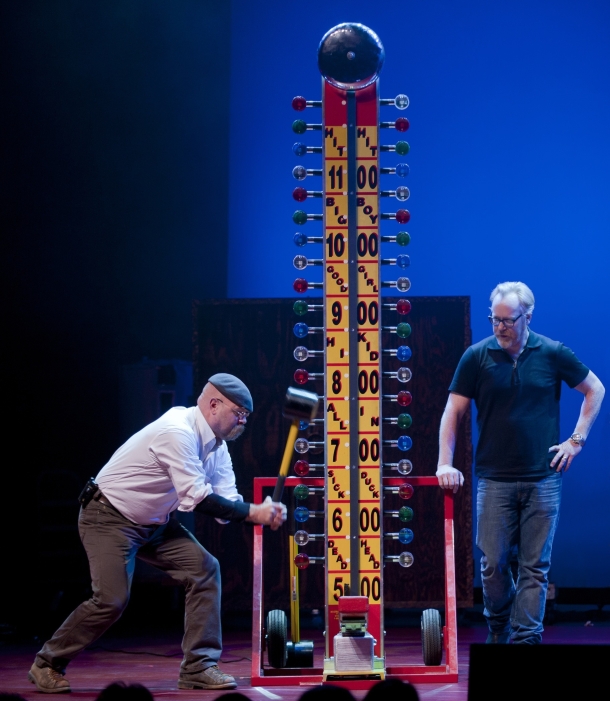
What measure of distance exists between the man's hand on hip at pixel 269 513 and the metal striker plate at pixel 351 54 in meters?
1.65

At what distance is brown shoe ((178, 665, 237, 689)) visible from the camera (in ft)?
13.2

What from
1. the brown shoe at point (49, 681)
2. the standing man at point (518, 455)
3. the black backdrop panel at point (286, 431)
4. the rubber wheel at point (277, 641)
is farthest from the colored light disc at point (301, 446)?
the black backdrop panel at point (286, 431)

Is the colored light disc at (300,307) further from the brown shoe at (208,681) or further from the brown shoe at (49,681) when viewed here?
the brown shoe at (49,681)

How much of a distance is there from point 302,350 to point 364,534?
2.54 ft

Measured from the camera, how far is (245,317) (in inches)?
233

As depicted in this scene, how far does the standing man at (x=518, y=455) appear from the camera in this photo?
13.4 ft

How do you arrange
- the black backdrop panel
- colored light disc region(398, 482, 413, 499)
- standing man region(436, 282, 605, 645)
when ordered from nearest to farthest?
colored light disc region(398, 482, 413, 499) < standing man region(436, 282, 605, 645) < the black backdrop panel

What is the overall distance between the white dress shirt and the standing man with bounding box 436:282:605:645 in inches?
37.8

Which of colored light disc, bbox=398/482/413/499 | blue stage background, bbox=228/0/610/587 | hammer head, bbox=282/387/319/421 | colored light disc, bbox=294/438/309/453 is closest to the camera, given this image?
hammer head, bbox=282/387/319/421

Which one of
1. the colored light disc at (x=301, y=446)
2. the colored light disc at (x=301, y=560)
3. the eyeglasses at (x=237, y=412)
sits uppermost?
the eyeglasses at (x=237, y=412)

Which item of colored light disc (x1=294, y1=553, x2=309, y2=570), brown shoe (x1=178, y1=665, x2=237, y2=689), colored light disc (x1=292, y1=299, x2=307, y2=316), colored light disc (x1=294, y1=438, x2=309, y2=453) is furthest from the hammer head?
brown shoe (x1=178, y1=665, x2=237, y2=689)

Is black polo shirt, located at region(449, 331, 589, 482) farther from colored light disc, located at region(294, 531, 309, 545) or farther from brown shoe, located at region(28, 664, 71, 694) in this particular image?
brown shoe, located at region(28, 664, 71, 694)

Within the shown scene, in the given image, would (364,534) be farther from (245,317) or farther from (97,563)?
(245,317)

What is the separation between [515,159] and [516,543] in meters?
2.99
